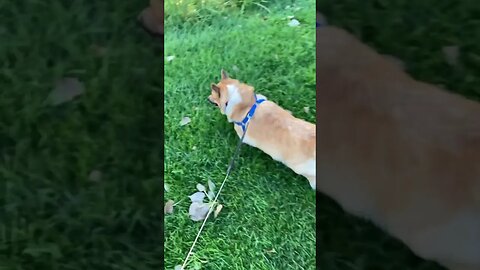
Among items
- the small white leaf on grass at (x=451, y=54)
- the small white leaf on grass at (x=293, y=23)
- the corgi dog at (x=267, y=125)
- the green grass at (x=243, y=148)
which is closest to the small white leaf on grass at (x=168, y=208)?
the green grass at (x=243, y=148)

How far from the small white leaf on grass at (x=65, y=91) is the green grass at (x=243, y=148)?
0.10 meters

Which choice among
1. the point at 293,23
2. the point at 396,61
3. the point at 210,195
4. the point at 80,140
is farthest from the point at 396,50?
the point at 80,140

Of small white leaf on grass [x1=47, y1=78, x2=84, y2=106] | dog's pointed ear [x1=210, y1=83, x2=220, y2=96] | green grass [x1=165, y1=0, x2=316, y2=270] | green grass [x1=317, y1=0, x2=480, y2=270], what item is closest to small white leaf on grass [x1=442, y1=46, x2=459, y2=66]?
green grass [x1=317, y1=0, x2=480, y2=270]

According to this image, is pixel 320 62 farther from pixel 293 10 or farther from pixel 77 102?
pixel 77 102

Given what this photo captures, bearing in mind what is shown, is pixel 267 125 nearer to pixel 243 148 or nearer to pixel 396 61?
pixel 243 148

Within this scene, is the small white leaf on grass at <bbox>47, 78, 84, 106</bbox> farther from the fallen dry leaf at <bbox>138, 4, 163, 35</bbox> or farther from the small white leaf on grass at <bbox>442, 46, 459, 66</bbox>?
the small white leaf on grass at <bbox>442, 46, 459, 66</bbox>

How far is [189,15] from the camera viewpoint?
0.57m

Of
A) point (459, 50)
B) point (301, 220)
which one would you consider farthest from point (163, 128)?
point (459, 50)

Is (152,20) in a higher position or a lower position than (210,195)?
higher

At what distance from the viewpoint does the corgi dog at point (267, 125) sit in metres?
0.56

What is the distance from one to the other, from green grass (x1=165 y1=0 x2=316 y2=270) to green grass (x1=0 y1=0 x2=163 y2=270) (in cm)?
2

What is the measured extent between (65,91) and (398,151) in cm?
38

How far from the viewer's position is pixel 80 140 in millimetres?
582

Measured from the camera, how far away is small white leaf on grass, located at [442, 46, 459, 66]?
0.57 metres
